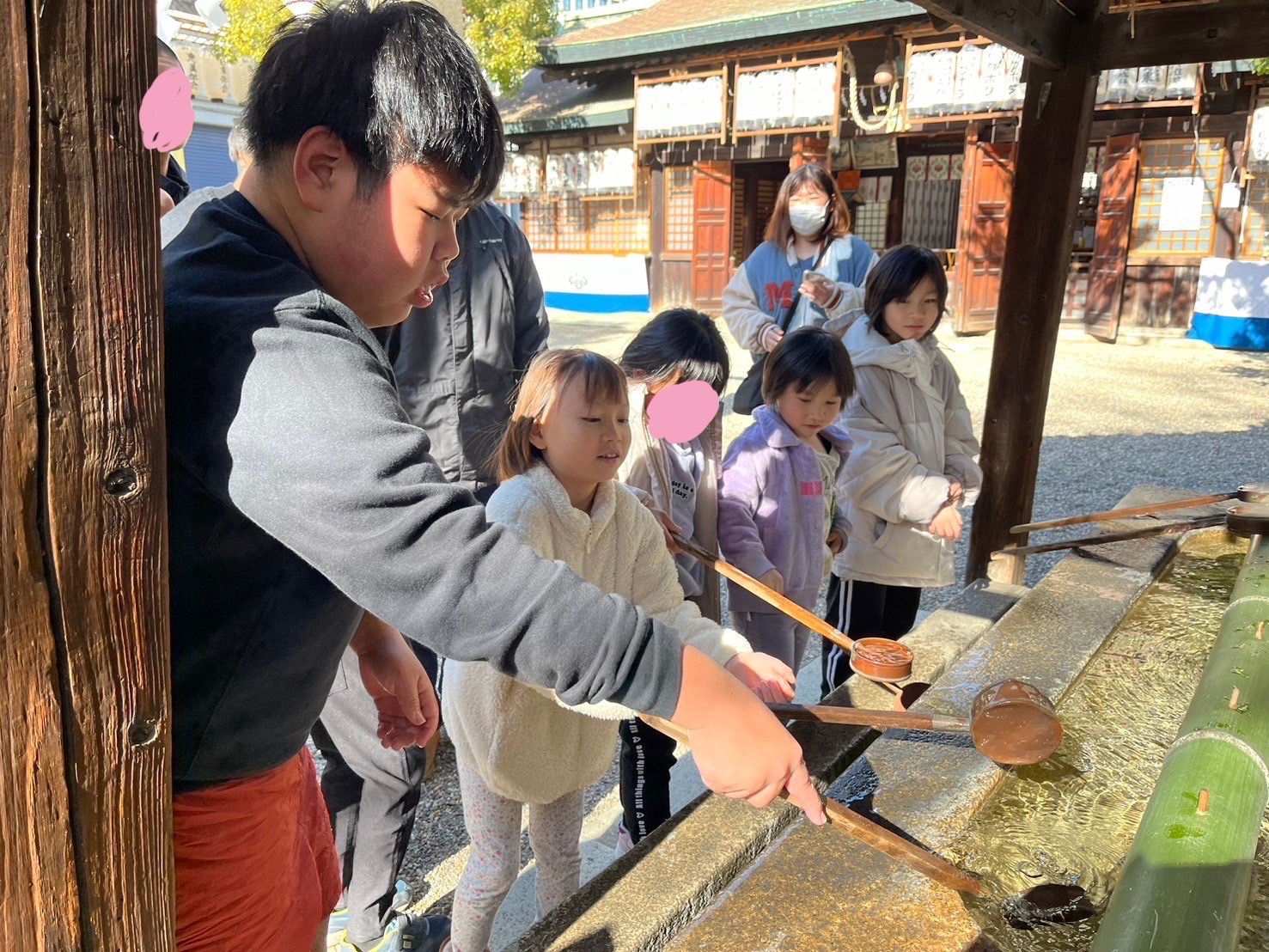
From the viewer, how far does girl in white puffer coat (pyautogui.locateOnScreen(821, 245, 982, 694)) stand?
3.21 meters

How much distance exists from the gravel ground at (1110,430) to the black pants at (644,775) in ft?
1.58

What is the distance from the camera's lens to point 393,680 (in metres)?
1.64

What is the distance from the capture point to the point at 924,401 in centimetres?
334

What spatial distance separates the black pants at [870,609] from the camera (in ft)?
11.3

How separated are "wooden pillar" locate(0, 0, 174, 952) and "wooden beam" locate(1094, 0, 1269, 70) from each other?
141 inches

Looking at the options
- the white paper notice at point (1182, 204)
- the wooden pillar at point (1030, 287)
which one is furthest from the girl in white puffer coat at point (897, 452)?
the white paper notice at point (1182, 204)

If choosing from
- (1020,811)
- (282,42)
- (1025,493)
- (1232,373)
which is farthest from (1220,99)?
(282,42)

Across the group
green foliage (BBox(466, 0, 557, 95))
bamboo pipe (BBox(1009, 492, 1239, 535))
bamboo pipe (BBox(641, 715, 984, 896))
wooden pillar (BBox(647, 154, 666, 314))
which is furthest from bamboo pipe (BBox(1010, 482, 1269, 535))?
green foliage (BBox(466, 0, 557, 95))

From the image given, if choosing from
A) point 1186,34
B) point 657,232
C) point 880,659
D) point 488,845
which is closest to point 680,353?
point 880,659

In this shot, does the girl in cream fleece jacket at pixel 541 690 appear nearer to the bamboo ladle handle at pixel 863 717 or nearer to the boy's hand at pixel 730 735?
the bamboo ladle handle at pixel 863 717

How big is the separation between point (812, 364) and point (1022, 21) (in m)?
1.52

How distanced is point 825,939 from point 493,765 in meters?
0.81

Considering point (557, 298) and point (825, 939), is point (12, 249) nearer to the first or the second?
point (825, 939)

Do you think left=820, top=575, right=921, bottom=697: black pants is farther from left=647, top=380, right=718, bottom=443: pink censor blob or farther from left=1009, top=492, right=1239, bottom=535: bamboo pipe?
left=647, top=380, right=718, bottom=443: pink censor blob
